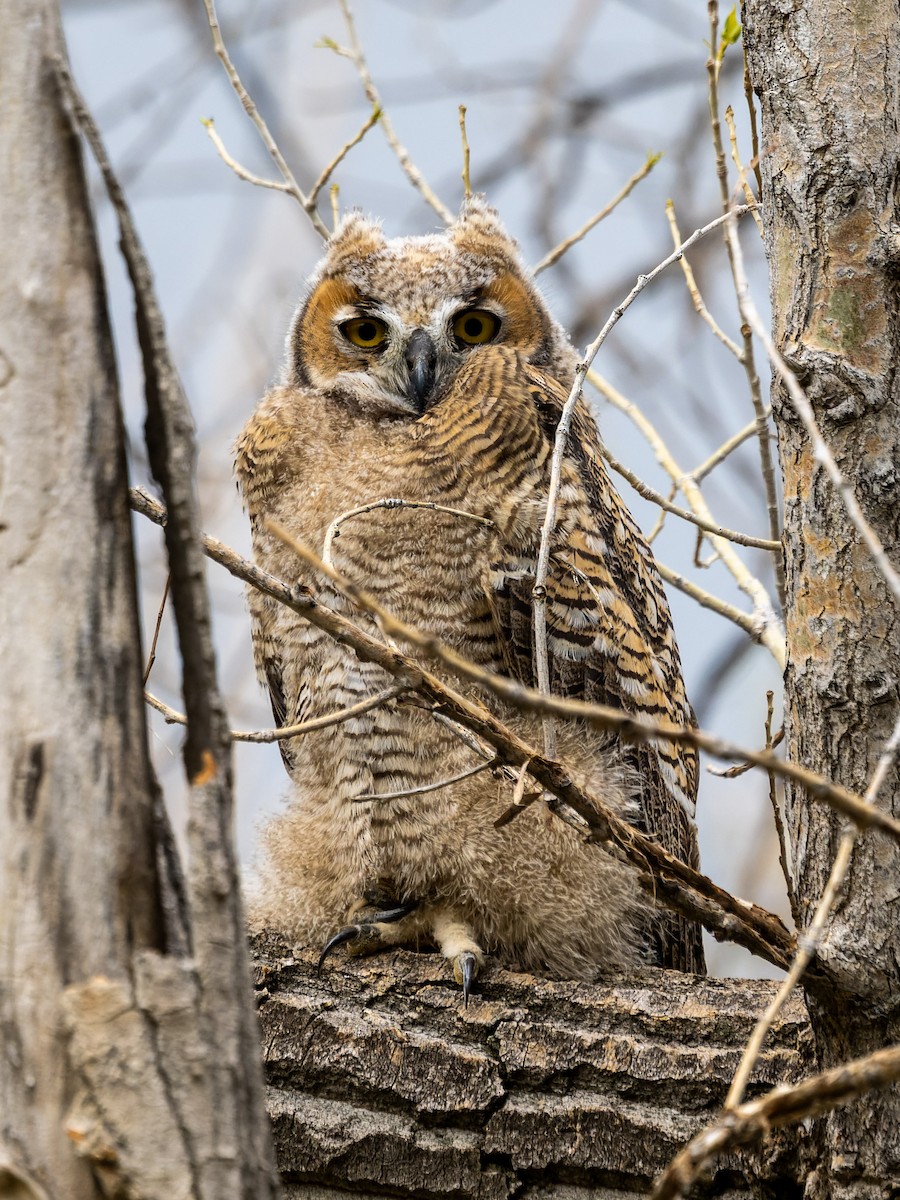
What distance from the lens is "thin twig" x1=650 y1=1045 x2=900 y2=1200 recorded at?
1.24m

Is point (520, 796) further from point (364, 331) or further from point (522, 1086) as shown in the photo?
point (364, 331)

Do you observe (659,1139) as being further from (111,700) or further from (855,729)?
(111,700)

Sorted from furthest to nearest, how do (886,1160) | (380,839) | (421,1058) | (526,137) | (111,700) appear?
(526,137), (380,839), (421,1058), (886,1160), (111,700)

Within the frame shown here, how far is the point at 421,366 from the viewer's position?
363cm

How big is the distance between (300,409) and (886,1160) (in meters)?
2.36

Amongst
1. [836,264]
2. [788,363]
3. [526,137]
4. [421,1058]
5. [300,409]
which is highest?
[526,137]

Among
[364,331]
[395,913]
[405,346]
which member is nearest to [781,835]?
[395,913]

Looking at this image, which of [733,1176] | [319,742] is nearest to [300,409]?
[319,742]

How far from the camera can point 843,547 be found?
2.05 metres

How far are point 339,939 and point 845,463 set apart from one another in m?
1.56

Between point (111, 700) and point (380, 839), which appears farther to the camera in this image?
point (380, 839)

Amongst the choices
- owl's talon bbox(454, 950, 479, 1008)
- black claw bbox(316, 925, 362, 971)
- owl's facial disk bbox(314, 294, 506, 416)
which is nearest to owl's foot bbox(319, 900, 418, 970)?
black claw bbox(316, 925, 362, 971)

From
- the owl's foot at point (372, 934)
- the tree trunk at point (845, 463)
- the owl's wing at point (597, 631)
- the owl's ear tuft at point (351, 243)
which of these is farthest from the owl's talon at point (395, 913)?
the owl's ear tuft at point (351, 243)

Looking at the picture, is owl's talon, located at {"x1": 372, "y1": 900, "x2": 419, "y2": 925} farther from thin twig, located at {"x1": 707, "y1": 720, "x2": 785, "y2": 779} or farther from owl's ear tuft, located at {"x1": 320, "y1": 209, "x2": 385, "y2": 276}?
owl's ear tuft, located at {"x1": 320, "y1": 209, "x2": 385, "y2": 276}
